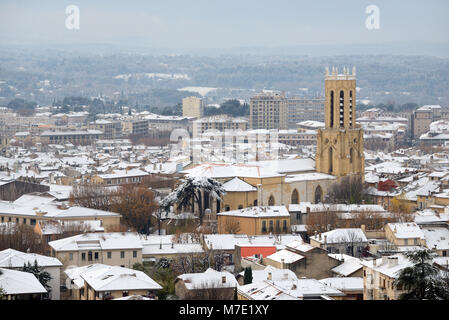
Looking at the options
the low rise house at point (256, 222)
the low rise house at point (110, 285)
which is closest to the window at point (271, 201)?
the low rise house at point (256, 222)

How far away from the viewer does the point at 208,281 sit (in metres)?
12.7

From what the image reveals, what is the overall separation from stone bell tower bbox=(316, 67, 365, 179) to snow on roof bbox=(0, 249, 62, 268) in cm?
1545

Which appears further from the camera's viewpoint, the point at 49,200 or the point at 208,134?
the point at 208,134

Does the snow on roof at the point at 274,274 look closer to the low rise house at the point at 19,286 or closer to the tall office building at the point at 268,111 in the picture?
the low rise house at the point at 19,286

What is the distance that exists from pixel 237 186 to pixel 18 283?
44.9ft

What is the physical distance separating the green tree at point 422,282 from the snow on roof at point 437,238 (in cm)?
738

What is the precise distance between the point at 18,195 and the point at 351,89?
10.4m

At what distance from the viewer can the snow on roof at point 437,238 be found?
18.2 m

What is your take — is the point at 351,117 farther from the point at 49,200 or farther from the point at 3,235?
the point at 3,235

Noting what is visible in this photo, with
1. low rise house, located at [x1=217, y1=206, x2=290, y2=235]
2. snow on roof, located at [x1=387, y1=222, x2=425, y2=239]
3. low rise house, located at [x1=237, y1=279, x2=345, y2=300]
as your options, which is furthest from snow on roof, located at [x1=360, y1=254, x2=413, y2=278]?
low rise house, located at [x1=217, y1=206, x2=290, y2=235]

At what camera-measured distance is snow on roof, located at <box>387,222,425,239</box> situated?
61.6ft

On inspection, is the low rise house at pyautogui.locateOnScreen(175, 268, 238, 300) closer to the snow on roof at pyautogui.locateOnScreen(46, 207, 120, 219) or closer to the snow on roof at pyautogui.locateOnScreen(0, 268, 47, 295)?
the snow on roof at pyautogui.locateOnScreen(0, 268, 47, 295)
